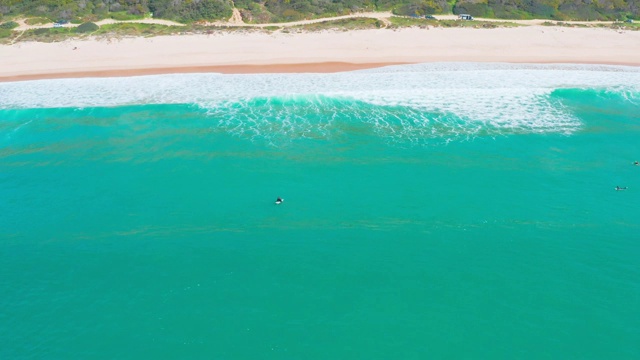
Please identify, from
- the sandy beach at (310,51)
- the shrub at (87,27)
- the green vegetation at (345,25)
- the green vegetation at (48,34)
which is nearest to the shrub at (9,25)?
Result: the green vegetation at (48,34)

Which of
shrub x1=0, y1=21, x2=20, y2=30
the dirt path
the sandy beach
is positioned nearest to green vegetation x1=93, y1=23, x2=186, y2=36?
the sandy beach

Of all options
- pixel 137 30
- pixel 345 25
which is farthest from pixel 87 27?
pixel 345 25

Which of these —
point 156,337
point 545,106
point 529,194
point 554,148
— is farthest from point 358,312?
point 545,106

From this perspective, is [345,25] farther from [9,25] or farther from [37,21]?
[9,25]

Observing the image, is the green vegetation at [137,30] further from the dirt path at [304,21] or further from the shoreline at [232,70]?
the shoreline at [232,70]

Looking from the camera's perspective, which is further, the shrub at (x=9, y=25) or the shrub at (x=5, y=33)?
the shrub at (x=9, y=25)

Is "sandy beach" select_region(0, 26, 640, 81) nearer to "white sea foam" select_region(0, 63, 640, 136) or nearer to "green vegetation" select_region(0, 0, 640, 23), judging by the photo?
"white sea foam" select_region(0, 63, 640, 136)
